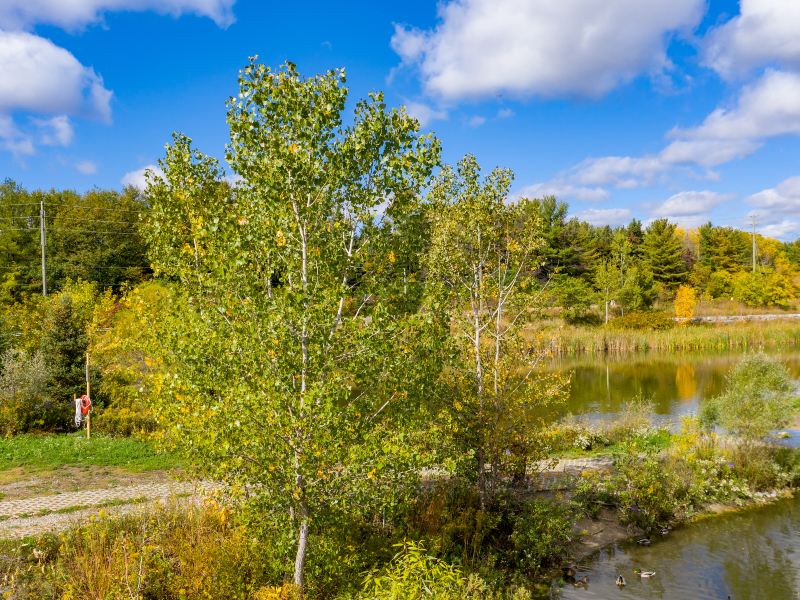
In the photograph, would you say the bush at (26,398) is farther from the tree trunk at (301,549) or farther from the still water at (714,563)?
the still water at (714,563)

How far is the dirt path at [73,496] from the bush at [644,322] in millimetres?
38913

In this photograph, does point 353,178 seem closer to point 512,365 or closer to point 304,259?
point 304,259

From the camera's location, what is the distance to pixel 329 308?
6.26 metres

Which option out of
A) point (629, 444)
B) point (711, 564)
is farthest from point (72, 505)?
point (629, 444)

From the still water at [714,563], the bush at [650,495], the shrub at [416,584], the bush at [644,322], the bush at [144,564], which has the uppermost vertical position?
the bush at [644,322]

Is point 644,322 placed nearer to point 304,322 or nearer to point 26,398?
point 26,398

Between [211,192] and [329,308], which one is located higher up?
[211,192]

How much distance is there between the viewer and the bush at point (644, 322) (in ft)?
146

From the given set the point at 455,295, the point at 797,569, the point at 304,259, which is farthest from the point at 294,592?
the point at 797,569

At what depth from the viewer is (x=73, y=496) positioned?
11508 millimetres

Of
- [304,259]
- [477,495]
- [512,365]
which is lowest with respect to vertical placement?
[477,495]

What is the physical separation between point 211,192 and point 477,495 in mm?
7368

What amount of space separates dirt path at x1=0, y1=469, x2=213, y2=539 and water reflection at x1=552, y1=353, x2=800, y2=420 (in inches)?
606

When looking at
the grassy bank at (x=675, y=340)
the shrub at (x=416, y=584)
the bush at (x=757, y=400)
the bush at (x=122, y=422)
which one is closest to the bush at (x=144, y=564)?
the shrub at (x=416, y=584)
